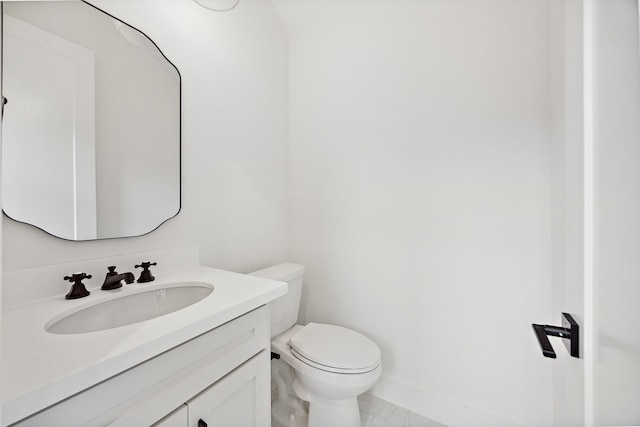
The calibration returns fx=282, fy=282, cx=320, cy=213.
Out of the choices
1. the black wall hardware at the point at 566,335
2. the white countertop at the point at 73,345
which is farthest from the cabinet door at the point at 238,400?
the black wall hardware at the point at 566,335

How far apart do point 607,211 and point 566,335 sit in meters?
0.30

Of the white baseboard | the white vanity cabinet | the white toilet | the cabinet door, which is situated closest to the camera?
the white vanity cabinet

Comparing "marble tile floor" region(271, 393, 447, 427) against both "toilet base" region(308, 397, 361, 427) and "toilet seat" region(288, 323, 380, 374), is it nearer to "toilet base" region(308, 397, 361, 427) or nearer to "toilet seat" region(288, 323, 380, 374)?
"toilet base" region(308, 397, 361, 427)

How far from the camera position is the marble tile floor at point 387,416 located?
145 cm

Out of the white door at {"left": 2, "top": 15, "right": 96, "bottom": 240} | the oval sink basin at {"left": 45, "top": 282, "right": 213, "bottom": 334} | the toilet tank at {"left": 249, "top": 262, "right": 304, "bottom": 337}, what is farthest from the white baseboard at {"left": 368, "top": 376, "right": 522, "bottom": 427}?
the white door at {"left": 2, "top": 15, "right": 96, "bottom": 240}

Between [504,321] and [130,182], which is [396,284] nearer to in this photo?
→ [504,321]

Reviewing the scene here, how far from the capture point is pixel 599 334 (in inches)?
19.8

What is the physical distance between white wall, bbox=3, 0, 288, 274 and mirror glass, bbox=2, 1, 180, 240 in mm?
61

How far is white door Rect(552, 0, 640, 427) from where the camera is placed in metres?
0.43

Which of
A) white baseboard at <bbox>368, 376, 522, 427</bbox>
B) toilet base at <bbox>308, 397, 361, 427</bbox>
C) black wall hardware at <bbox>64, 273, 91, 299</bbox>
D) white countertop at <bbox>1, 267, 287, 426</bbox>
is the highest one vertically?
black wall hardware at <bbox>64, 273, 91, 299</bbox>

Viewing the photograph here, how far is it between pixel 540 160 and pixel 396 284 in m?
0.89

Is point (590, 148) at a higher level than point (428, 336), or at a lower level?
higher

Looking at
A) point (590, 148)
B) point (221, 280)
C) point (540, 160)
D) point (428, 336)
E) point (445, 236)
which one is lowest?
point (428, 336)

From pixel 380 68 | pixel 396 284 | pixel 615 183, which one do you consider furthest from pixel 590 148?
pixel 380 68
